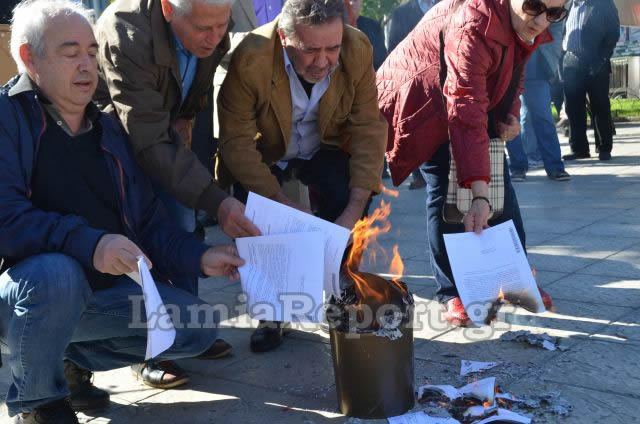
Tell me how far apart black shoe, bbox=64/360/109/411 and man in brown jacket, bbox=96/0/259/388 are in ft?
0.93

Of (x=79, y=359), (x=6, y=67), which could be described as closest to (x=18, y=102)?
(x=79, y=359)

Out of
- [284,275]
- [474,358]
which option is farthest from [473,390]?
[284,275]

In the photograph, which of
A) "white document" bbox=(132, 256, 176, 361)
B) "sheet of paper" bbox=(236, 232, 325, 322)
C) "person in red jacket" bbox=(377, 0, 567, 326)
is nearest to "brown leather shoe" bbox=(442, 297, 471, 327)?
"person in red jacket" bbox=(377, 0, 567, 326)

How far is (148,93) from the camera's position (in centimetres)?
363

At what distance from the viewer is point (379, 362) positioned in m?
3.21

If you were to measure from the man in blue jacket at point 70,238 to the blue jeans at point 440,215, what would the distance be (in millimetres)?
1545

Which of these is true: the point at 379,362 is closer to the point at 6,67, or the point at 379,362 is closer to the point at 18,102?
the point at 18,102

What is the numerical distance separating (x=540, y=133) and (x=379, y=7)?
15.4m

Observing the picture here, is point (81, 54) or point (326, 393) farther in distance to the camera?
point (326, 393)

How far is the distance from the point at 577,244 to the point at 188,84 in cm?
316

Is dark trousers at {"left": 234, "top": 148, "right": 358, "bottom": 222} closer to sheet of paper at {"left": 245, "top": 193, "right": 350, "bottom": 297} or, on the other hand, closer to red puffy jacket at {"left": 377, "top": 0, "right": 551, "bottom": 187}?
red puffy jacket at {"left": 377, "top": 0, "right": 551, "bottom": 187}

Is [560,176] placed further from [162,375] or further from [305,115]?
[162,375]

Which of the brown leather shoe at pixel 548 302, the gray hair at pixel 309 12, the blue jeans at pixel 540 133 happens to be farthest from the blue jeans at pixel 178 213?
the blue jeans at pixel 540 133

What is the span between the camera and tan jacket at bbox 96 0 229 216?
359 centimetres
